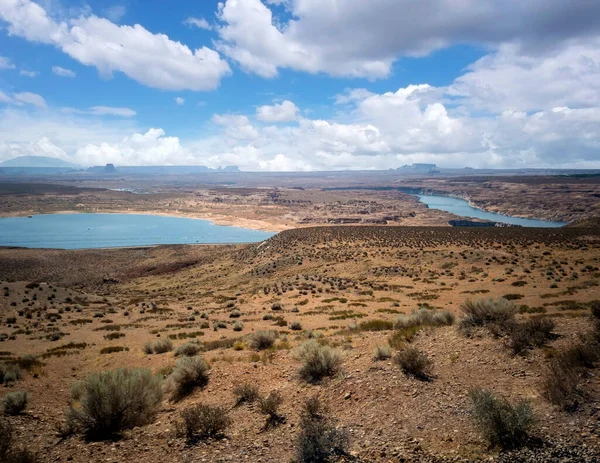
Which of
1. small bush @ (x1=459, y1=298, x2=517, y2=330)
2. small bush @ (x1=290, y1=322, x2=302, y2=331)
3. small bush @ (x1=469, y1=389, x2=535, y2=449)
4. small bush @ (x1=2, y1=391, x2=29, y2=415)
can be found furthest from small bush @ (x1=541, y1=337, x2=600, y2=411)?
small bush @ (x1=290, y1=322, x2=302, y2=331)

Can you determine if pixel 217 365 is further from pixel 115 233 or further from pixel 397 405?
pixel 115 233

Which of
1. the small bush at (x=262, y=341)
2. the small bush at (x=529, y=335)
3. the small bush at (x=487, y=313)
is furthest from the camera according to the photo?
the small bush at (x=262, y=341)

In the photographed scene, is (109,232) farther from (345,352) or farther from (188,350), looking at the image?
(345,352)

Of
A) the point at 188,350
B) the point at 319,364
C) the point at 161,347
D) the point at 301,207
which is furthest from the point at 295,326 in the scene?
the point at 301,207

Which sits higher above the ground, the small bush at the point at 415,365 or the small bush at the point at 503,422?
the small bush at the point at 503,422

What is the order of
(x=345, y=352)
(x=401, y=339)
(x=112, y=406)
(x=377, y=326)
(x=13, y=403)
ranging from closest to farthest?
(x=112, y=406) < (x=13, y=403) < (x=345, y=352) < (x=401, y=339) < (x=377, y=326)

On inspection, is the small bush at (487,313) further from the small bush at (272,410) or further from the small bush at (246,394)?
the small bush at (246,394)

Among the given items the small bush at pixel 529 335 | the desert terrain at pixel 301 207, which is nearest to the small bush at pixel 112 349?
the small bush at pixel 529 335
